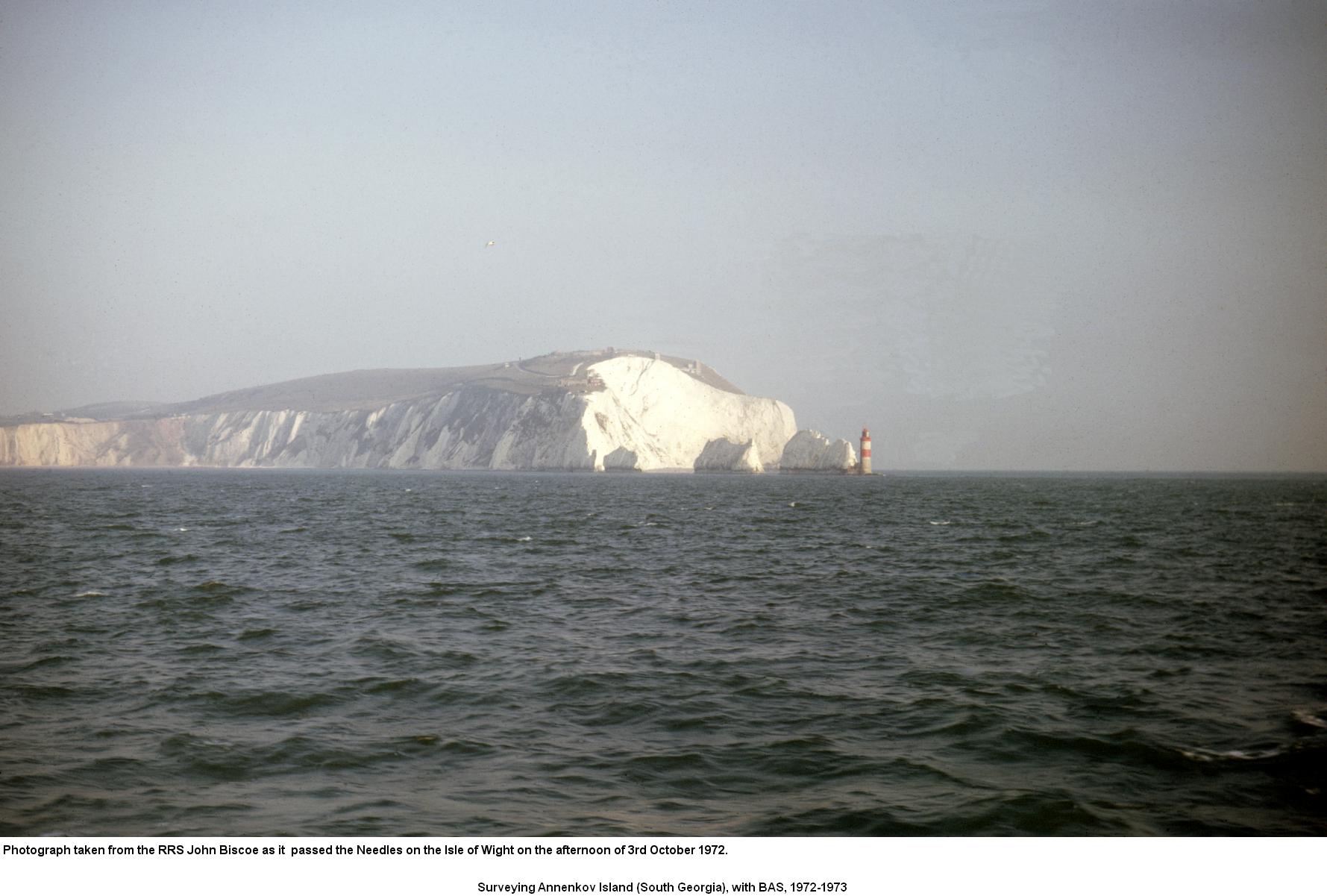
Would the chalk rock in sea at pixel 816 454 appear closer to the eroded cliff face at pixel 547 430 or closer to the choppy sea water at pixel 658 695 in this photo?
the eroded cliff face at pixel 547 430

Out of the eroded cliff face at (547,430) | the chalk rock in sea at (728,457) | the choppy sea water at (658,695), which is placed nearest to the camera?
the choppy sea water at (658,695)

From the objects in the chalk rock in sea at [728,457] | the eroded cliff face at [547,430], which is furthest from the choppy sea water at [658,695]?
the chalk rock in sea at [728,457]

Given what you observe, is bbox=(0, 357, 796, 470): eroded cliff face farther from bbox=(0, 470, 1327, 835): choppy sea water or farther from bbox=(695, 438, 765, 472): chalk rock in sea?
bbox=(0, 470, 1327, 835): choppy sea water

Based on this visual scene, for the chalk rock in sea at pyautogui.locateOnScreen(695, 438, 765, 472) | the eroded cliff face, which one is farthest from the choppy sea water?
the chalk rock in sea at pyautogui.locateOnScreen(695, 438, 765, 472)

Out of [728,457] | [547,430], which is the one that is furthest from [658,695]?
[547,430]

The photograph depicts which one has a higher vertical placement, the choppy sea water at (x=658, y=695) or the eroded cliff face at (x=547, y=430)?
the eroded cliff face at (x=547, y=430)
